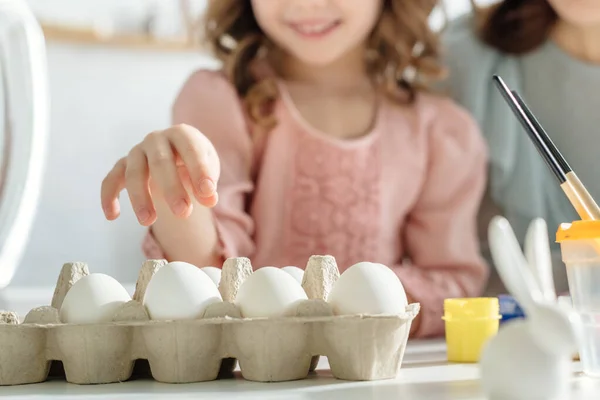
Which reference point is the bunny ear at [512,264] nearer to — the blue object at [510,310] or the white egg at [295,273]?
the white egg at [295,273]

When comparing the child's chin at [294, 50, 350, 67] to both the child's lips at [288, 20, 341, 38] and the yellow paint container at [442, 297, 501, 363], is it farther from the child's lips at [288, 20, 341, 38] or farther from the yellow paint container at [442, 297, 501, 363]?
the yellow paint container at [442, 297, 501, 363]

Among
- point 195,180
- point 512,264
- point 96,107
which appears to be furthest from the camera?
point 96,107

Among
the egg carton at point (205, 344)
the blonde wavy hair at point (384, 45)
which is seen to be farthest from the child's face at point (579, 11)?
the egg carton at point (205, 344)

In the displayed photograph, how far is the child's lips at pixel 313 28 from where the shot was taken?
85 centimetres

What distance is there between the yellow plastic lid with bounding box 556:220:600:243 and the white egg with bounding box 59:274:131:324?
0.23 m

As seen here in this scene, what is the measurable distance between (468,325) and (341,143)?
15.8 inches

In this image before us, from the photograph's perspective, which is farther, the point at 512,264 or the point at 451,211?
the point at 451,211

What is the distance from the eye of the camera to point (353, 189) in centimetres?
88

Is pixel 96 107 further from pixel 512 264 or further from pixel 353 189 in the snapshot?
pixel 512 264

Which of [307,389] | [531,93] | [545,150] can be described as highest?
[531,93]

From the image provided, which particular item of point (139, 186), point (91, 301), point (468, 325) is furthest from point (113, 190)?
point (468, 325)

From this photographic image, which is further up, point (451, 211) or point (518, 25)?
point (518, 25)

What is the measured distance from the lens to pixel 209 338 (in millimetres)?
406

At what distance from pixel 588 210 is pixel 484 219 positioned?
552mm
